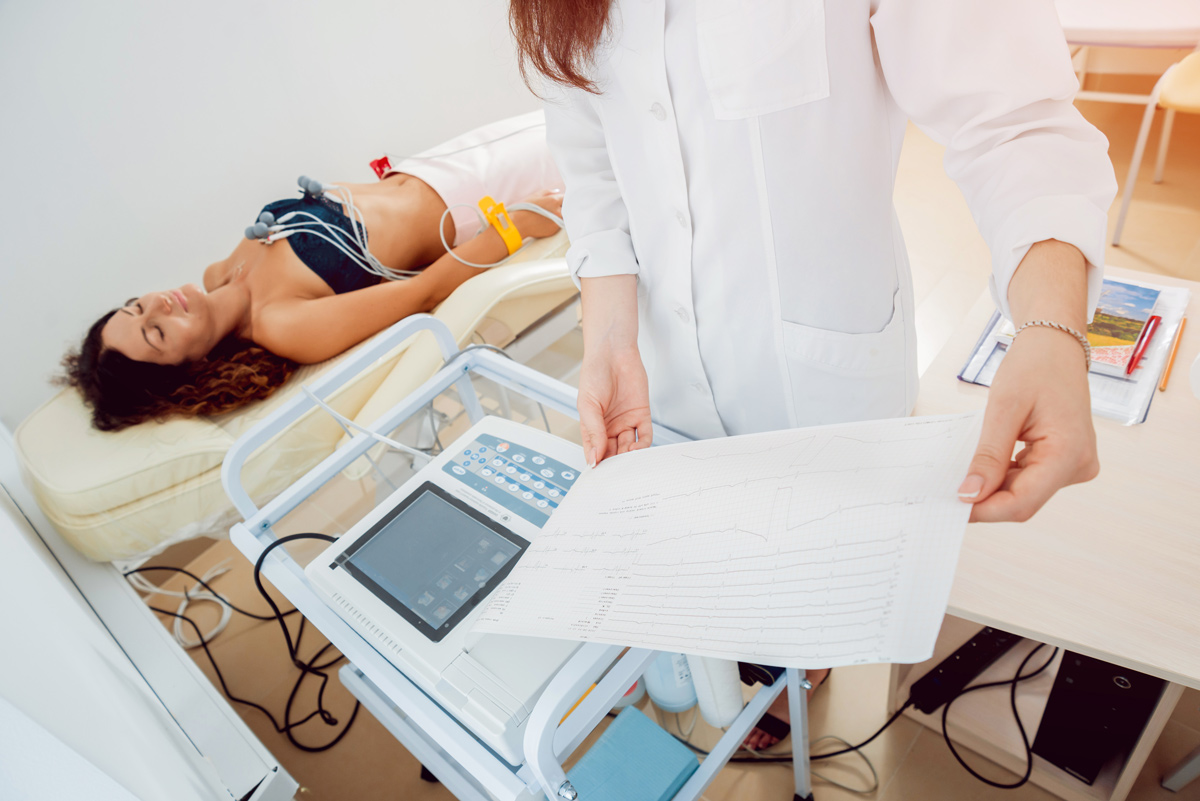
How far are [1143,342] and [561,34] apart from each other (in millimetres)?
1070

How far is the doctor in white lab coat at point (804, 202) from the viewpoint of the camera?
54cm

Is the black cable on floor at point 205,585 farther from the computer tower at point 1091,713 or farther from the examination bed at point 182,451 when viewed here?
the computer tower at point 1091,713

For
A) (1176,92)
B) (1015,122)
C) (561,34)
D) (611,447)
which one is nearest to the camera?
(1015,122)

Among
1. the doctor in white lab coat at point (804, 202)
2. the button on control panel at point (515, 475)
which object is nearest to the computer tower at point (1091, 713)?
the doctor in white lab coat at point (804, 202)

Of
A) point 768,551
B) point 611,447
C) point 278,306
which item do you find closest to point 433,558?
point 611,447

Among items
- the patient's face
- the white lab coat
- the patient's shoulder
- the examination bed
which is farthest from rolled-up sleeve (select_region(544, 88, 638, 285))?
the patient's shoulder

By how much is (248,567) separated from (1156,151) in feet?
13.1

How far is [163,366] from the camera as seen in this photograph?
1.78 m

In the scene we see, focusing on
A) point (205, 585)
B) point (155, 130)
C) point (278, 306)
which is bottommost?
point (205, 585)

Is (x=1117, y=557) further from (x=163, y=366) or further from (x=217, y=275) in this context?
(x=217, y=275)

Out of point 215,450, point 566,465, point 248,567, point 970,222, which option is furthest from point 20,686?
point 970,222

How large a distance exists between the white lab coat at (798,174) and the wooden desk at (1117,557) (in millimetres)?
238

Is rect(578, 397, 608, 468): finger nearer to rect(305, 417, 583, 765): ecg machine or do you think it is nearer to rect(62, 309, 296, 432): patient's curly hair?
rect(305, 417, 583, 765): ecg machine

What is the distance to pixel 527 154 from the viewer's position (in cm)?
226
